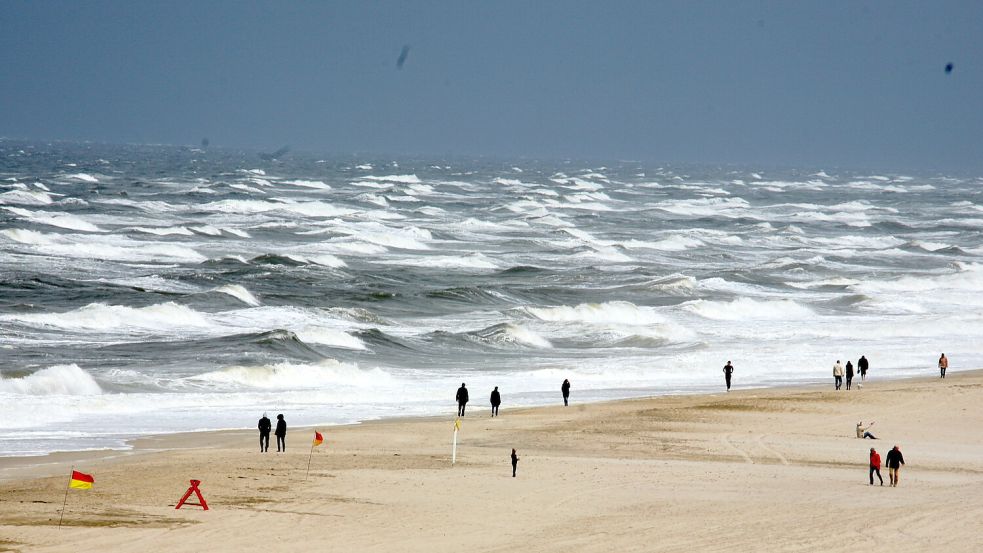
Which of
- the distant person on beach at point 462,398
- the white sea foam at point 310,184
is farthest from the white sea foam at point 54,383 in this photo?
the white sea foam at point 310,184

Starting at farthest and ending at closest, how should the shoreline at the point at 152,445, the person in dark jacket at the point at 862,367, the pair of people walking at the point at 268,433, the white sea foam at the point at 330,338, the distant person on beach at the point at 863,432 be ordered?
1. the white sea foam at the point at 330,338
2. the person in dark jacket at the point at 862,367
3. the distant person on beach at the point at 863,432
4. the pair of people walking at the point at 268,433
5. the shoreline at the point at 152,445

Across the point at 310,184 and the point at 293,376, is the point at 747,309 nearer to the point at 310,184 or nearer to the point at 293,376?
the point at 293,376

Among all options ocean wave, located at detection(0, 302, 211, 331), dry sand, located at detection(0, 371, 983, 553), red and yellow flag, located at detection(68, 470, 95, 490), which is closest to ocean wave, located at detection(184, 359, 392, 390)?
dry sand, located at detection(0, 371, 983, 553)

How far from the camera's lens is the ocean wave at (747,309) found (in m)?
41.1

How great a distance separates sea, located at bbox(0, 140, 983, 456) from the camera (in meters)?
25.8

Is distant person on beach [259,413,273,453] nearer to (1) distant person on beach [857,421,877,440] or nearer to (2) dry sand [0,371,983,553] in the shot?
(2) dry sand [0,371,983,553]

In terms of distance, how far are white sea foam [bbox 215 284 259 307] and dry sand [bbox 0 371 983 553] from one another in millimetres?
17961

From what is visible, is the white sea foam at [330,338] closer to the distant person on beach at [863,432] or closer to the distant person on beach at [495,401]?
the distant person on beach at [495,401]

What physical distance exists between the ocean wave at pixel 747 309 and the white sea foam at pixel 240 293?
46.8ft

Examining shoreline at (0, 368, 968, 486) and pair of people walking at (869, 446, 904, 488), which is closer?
pair of people walking at (869, 446, 904, 488)

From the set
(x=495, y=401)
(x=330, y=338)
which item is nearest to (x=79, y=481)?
(x=495, y=401)

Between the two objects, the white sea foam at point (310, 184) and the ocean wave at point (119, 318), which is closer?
the ocean wave at point (119, 318)

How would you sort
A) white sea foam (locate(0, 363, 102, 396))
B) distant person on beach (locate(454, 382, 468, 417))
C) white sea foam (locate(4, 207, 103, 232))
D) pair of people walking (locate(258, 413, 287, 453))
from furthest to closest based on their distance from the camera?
1. white sea foam (locate(4, 207, 103, 232))
2. white sea foam (locate(0, 363, 102, 396))
3. distant person on beach (locate(454, 382, 468, 417))
4. pair of people walking (locate(258, 413, 287, 453))

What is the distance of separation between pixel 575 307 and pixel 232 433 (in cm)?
2074
